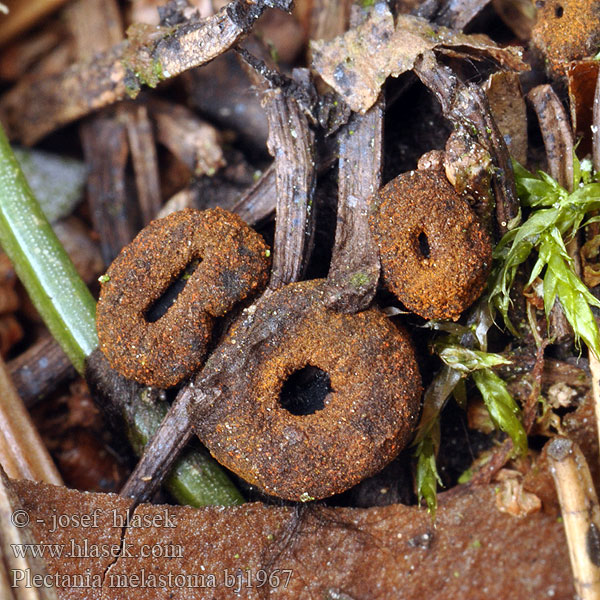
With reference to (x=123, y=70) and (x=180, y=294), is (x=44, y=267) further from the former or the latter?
(x=123, y=70)

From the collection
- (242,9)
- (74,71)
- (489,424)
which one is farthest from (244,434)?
(74,71)

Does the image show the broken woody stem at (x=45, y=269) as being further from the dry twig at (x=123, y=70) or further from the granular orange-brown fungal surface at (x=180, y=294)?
the dry twig at (x=123, y=70)

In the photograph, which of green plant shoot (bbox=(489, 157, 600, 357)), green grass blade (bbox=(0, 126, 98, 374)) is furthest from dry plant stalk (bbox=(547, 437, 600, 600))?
green grass blade (bbox=(0, 126, 98, 374))

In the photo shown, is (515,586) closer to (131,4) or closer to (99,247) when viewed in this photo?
(99,247)

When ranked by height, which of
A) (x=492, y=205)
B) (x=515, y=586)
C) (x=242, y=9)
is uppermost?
(x=242, y=9)

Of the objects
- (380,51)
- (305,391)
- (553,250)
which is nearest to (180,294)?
(305,391)

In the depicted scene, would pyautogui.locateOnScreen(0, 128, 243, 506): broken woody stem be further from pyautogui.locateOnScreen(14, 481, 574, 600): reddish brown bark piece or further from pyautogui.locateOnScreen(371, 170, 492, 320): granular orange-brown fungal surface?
pyautogui.locateOnScreen(371, 170, 492, 320): granular orange-brown fungal surface

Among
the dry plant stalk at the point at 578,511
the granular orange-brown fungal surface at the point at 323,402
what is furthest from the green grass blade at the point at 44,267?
the dry plant stalk at the point at 578,511
